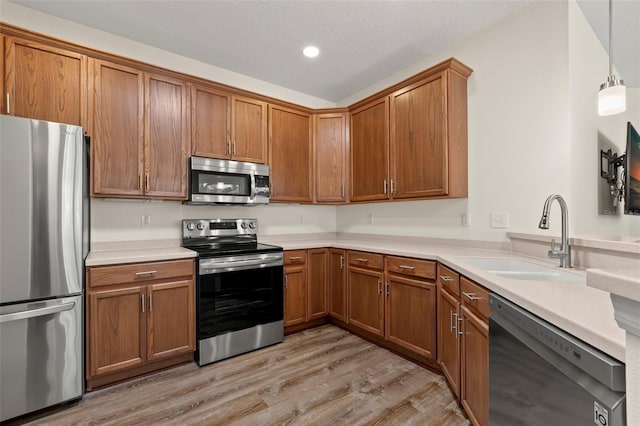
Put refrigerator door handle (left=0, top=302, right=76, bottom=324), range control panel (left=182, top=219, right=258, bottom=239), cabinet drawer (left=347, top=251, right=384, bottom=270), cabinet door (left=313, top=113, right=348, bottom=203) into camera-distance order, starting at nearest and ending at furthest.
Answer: refrigerator door handle (left=0, top=302, right=76, bottom=324) → cabinet drawer (left=347, top=251, right=384, bottom=270) → range control panel (left=182, top=219, right=258, bottom=239) → cabinet door (left=313, top=113, right=348, bottom=203)

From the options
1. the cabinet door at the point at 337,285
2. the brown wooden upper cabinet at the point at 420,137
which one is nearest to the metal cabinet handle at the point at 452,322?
the brown wooden upper cabinet at the point at 420,137

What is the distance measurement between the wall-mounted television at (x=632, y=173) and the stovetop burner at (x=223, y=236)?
2.68 m

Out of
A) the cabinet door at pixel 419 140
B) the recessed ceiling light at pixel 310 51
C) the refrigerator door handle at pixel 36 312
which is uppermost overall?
the recessed ceiling light at pixel 310 51

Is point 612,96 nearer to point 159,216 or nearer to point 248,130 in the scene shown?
point 248,130

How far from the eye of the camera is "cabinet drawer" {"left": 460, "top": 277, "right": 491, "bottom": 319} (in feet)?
A: 4.78

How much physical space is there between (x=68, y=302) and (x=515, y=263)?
2.94m

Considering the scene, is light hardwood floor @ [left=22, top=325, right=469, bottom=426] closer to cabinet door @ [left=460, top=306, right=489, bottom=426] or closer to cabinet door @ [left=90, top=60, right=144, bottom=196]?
cabinet door @ [left=460, top=306, right=489, bottom=426]

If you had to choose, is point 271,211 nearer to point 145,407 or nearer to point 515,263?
point 145,407

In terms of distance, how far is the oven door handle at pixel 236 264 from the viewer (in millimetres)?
2432

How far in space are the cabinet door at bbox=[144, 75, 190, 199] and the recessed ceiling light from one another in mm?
1160

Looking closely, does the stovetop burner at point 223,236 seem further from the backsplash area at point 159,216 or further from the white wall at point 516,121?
the white wall at point 516,121

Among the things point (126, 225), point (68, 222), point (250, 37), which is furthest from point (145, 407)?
point (250, 37)

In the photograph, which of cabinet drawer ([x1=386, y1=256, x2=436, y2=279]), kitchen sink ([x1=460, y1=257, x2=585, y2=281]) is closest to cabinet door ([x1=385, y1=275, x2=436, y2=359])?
cabinet drawer ([x1=386, y1=256, x2=436, y2=279])

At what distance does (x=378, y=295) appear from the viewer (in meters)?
2.72
